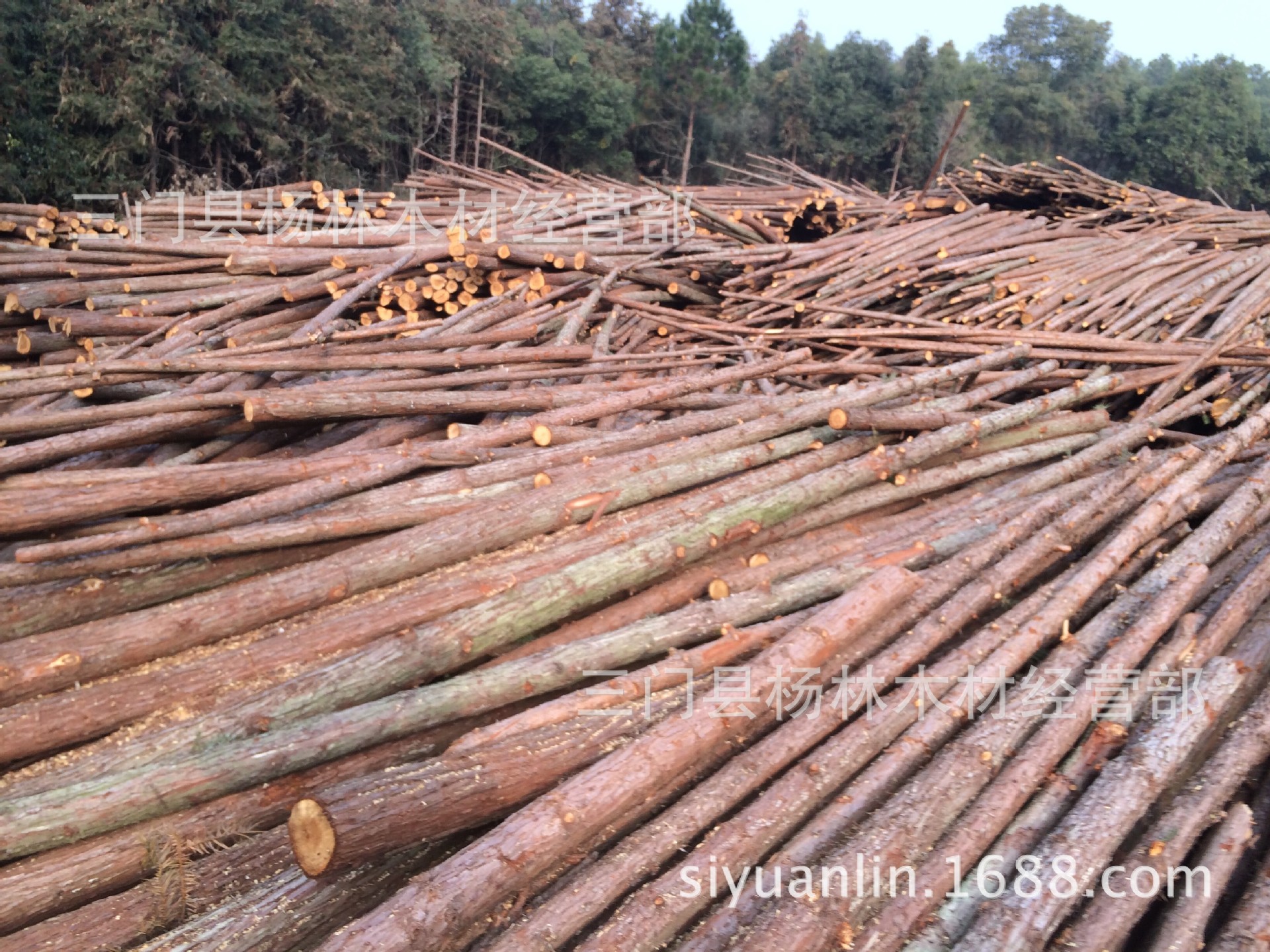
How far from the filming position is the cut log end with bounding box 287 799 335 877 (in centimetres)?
194

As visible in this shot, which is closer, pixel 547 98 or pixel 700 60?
pixel 547 98

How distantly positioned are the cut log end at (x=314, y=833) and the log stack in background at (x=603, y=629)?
0.02m

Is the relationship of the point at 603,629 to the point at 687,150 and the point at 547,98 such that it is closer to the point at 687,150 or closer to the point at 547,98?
the point at 547,98

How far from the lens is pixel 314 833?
1.94m

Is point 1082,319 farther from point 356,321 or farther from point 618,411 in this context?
point 356,321

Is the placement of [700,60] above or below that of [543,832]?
above

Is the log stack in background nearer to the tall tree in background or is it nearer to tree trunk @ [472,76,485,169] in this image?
tree trunk @ [472,76,485,169]

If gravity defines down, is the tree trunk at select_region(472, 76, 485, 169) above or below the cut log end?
above


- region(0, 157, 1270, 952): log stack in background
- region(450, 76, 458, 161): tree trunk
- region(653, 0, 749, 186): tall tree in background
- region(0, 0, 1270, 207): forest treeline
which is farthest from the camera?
region(653, 0, 749, 186): tall tree in background

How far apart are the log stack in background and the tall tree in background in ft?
72.1

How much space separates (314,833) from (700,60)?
28070 mm

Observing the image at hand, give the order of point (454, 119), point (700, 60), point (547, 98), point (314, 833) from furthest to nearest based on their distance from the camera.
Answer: point (700, 60) → point (547, 98) → point (454, 119) → point (314, 833)

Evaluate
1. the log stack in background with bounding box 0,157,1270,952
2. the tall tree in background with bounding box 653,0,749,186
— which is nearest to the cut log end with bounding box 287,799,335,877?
the log stack in background with bounding box 0,157,1270,952

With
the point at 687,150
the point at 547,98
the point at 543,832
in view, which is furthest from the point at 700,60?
the point at 543,832
